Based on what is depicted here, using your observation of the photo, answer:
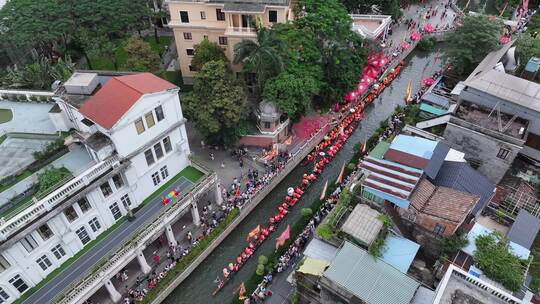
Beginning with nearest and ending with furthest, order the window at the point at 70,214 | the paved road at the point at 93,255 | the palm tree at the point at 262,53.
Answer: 1. the paved road at the point at 93,255
2. the window at the point at 70,214
3. the palm tree at the point at 262,53

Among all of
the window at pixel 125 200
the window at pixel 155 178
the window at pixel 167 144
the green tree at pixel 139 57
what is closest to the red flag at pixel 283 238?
the window at pixel 155 178

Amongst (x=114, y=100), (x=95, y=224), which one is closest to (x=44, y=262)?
(x=95, y=224)

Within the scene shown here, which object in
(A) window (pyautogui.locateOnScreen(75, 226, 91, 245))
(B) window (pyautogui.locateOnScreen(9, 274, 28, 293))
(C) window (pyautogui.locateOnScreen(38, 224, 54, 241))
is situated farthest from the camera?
(A) window (pyautogui.locateOnScreen(75, 226, 91, 245))

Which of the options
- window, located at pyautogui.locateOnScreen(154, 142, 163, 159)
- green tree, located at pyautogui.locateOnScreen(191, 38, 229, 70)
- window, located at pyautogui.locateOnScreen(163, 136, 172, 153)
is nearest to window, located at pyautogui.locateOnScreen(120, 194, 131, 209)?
window, located at pyautogui.locateOnScreen(154, 142, 163, 159)

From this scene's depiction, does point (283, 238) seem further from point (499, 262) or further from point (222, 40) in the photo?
point (222, 40)

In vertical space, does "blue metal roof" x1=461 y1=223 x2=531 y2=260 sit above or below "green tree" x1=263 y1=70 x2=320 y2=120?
below

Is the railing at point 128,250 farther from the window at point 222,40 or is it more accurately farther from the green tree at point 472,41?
the green tree at point 472,41

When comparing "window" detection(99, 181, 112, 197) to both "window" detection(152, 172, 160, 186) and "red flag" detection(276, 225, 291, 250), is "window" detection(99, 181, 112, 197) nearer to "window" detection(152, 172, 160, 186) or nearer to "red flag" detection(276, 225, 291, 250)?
"window" detection(152, 172, 160, 186)
